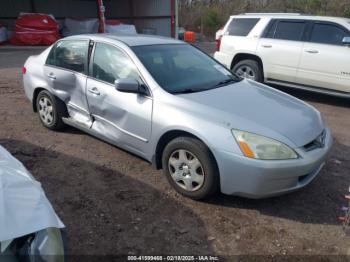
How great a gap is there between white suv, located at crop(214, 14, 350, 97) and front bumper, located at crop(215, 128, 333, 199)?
4.05 metres

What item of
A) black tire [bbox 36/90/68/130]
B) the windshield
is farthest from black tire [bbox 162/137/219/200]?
black tire [bbox 36/90/68/130]

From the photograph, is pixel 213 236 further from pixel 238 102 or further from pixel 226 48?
pixel 226 48

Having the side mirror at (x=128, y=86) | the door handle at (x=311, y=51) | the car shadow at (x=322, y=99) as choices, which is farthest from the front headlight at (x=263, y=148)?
the car shadow at (x=322, y=99)

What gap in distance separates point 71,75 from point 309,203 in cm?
329

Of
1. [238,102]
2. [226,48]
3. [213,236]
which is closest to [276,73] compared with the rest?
[226,48]

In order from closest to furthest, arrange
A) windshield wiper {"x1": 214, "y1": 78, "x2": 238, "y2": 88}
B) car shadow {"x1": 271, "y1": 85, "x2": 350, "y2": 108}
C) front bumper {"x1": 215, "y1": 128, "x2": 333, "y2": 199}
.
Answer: front bumper {"x1": 215, "y1": 128, "x2": 333, "y2": 199}
windshield wiper {"x1": 214, "y1": 78, "x2": 238, "y2": 88}
car shadow {"x1": 271, "y1": 85, "x2": 350, "y2": 108}

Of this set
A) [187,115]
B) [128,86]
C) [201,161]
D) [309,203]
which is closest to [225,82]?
[187,115]

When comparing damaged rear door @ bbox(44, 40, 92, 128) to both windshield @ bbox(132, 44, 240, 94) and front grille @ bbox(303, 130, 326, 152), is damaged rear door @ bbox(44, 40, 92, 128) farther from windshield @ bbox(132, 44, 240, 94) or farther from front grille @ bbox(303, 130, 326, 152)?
front grille @ bbox(303, 130, 326, 152)

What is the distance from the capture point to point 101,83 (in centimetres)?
428

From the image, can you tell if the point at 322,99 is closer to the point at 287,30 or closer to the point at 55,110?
the point at 287,30

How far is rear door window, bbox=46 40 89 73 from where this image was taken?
15.2ft

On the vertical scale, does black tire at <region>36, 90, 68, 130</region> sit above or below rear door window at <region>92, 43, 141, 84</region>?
below

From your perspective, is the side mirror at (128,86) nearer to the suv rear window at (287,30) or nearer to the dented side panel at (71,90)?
the dented side panel at (71,90)

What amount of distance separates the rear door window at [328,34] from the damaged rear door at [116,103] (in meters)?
4.55
